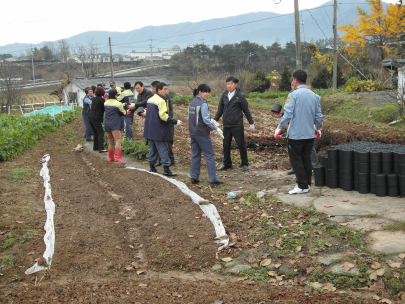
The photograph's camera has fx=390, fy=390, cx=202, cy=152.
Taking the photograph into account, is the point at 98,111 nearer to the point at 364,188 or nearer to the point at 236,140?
the point at 236,140

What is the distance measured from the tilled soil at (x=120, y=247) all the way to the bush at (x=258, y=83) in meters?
31.1

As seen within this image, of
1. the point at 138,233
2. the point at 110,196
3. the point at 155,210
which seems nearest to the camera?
the point at 138,233

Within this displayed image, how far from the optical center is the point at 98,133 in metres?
12.6

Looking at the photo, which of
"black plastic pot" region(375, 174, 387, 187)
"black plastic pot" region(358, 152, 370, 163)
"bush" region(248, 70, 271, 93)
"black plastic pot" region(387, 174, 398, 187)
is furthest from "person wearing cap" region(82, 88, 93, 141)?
"bush" region(248, 70, 271, 93)

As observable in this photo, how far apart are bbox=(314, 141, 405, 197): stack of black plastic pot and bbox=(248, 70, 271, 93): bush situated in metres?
32.5

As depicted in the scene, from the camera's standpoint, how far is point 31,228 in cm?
626

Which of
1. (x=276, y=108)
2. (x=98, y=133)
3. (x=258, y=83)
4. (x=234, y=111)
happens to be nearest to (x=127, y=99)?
(x=98, y=133)

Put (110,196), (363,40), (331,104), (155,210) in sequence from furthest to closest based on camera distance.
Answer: (363,40)
(331,104)
(110,196)
(155,210)

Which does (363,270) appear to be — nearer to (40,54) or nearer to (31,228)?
(31,228)

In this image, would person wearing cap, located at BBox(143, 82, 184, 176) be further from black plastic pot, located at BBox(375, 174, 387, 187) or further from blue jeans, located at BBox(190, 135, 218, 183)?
black plastic pot, located at BBox(375, 174, 387, 187)

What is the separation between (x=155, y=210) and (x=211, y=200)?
3.60 ft

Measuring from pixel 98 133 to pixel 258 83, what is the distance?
93.8ft

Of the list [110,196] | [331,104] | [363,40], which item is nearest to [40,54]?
[363,40]

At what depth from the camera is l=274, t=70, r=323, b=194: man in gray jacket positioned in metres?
6.78
